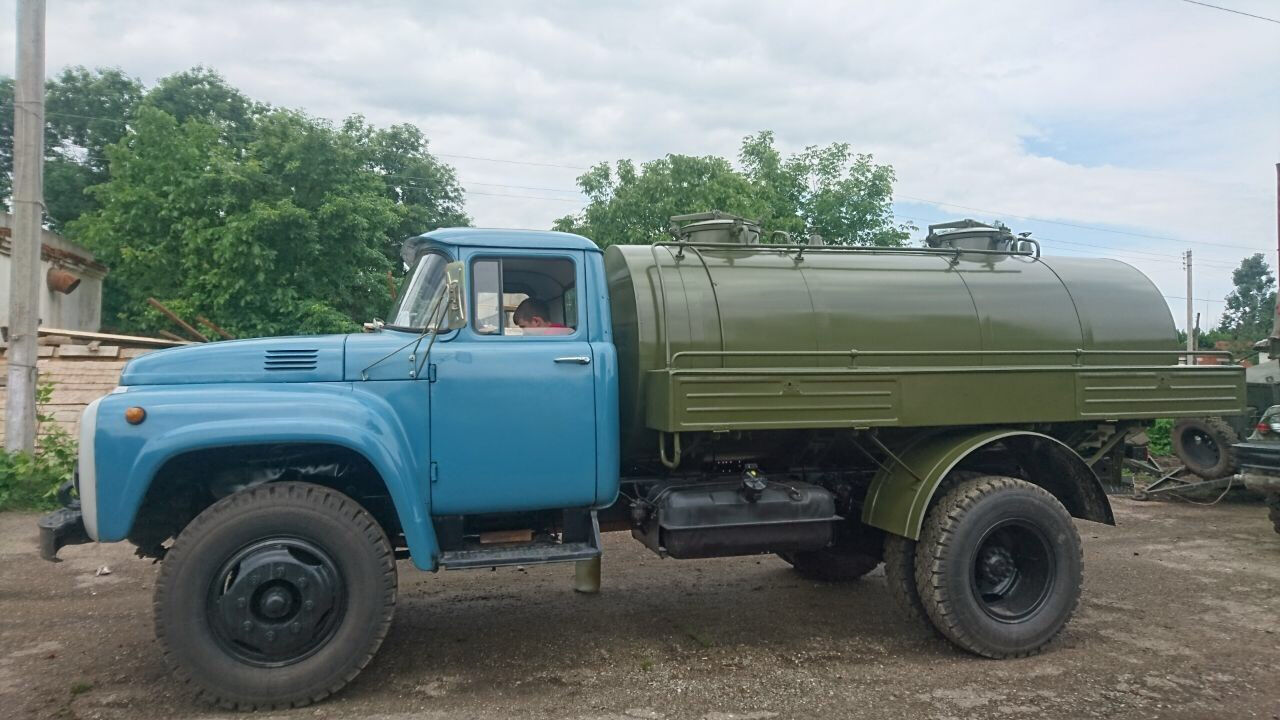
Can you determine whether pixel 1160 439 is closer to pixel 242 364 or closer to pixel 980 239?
pixel 980 239

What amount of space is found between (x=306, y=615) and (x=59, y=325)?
15.0 m

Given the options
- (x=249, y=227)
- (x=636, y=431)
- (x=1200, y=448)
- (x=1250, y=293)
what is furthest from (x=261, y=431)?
(x=1250, y=293)

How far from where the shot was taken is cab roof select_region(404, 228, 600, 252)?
4.60 meters

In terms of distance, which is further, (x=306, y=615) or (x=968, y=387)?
(x=968, y=387)

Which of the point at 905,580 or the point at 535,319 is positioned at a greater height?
the point at 535,319

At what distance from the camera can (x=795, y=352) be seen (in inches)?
191

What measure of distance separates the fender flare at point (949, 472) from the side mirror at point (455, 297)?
2798 mm

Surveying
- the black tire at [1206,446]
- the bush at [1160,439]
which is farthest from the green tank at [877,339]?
the bush at [1160,439]

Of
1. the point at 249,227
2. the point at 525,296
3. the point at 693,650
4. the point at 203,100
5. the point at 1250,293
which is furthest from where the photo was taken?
the point at 1250,293

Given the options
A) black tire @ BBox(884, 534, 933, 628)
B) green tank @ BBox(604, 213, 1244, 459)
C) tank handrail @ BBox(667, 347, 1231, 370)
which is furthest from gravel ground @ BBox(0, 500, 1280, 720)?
tank handrail @ BBox(667, 347, 1231, 370)

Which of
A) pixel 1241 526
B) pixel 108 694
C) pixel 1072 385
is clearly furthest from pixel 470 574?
pixel 1241 526

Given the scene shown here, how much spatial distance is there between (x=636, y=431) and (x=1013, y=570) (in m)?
2.52

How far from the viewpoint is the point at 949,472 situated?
520cm

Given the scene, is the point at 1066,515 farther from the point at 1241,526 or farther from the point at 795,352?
the point at 1241,526
